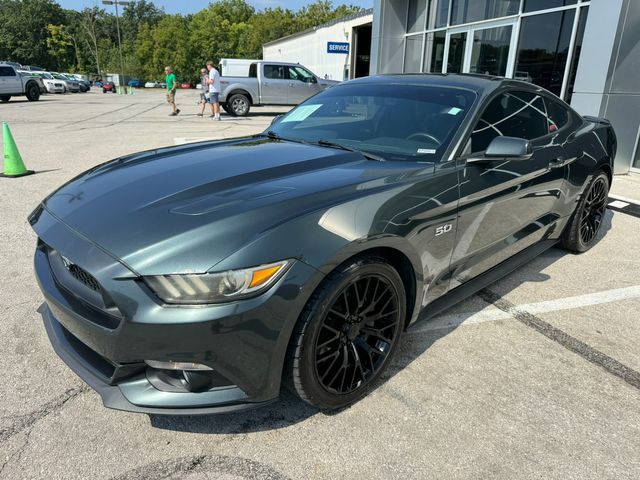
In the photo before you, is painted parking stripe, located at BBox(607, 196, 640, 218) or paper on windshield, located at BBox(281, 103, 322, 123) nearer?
paper on windshield, located at BBox(281, 103, 322, 123)

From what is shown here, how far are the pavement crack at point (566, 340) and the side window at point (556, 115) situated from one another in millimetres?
1440

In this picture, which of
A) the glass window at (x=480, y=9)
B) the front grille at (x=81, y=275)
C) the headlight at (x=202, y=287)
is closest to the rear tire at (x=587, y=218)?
the headlight at (x=202, y=287)

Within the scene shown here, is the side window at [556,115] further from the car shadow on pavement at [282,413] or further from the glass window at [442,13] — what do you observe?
the glass window at [442,13]

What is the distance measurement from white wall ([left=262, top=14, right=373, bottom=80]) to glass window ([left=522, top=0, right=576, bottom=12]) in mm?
14266

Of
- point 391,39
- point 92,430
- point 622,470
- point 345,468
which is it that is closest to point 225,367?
point 345,468

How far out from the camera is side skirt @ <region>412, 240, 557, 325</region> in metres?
2.73

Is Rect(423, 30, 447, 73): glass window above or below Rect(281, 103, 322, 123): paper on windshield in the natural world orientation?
above

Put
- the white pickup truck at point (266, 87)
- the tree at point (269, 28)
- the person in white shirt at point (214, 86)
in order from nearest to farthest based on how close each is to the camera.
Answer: the person in white shirt at point (214, 86), the white pickup truck at point (266, 87), the tree at point (269, 28)

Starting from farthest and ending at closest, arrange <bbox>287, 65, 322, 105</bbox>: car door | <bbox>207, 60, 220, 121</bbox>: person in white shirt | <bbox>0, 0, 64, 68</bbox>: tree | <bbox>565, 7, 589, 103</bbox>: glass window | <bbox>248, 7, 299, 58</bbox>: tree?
1. <bbox>0, 0, 64, 68</bbox>: tree
2. <bbox>248, 7, 299, 58</bbox>: tree
3. <bbox>287, 65, 322, 105</bbox>: car door
4. <bbox>207, 60, 220, 121</bbox>: person in white shirt
5. <bbox>565, 7, 589, 103</bbox>: glass window

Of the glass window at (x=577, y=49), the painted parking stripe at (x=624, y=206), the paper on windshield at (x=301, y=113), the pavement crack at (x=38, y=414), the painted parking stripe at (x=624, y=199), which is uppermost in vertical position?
the glass window at (x=577, y=49)

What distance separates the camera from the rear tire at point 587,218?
13.8 ft

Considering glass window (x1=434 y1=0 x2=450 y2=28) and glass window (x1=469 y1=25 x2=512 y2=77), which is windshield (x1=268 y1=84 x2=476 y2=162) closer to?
glass window (x1=469 y1=25 x2=512 y2=77)

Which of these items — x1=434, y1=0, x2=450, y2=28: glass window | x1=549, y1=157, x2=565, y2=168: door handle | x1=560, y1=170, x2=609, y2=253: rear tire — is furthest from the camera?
x1=434, y1=0, x2=450, y2=28: glass window

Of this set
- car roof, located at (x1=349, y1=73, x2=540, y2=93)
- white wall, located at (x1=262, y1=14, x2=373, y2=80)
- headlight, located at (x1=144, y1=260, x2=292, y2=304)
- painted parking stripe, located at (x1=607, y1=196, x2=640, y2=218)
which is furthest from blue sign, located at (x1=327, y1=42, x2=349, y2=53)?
headlight, located at (x1=144, y1=260, x2=292, y2=304)
